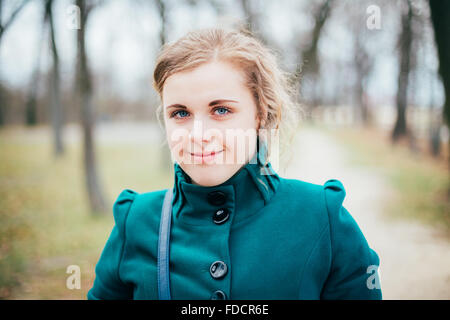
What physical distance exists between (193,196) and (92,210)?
5.74m

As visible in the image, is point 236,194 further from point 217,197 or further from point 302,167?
point 302,167

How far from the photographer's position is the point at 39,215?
735 centimetres

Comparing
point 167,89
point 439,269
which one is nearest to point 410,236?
point 439,269

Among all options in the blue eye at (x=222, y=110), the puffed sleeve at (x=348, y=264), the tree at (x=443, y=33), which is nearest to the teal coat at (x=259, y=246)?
the puffed sleeve at (x=348, y=264)

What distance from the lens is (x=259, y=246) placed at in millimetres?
1306

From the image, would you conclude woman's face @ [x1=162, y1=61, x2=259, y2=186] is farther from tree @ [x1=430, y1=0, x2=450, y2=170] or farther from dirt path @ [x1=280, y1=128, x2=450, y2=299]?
tree @ [x1=430, y1=0, x2=450, y2=170]

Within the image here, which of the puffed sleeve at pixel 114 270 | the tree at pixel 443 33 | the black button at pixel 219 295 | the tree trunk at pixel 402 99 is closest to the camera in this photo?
the black button at pixel 219 295

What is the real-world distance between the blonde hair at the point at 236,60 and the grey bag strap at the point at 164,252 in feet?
1.84

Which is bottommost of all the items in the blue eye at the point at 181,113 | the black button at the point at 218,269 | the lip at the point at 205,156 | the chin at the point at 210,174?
the black button at the point at 218,269

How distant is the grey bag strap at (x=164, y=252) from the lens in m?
1.33

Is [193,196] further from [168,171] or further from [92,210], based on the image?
[168,171]

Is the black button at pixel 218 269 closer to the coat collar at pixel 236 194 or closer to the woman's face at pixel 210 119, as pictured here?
the coat collar at pixel 236 194

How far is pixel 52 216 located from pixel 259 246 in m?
7.25

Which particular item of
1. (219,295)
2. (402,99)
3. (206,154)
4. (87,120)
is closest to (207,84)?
(206,154)
